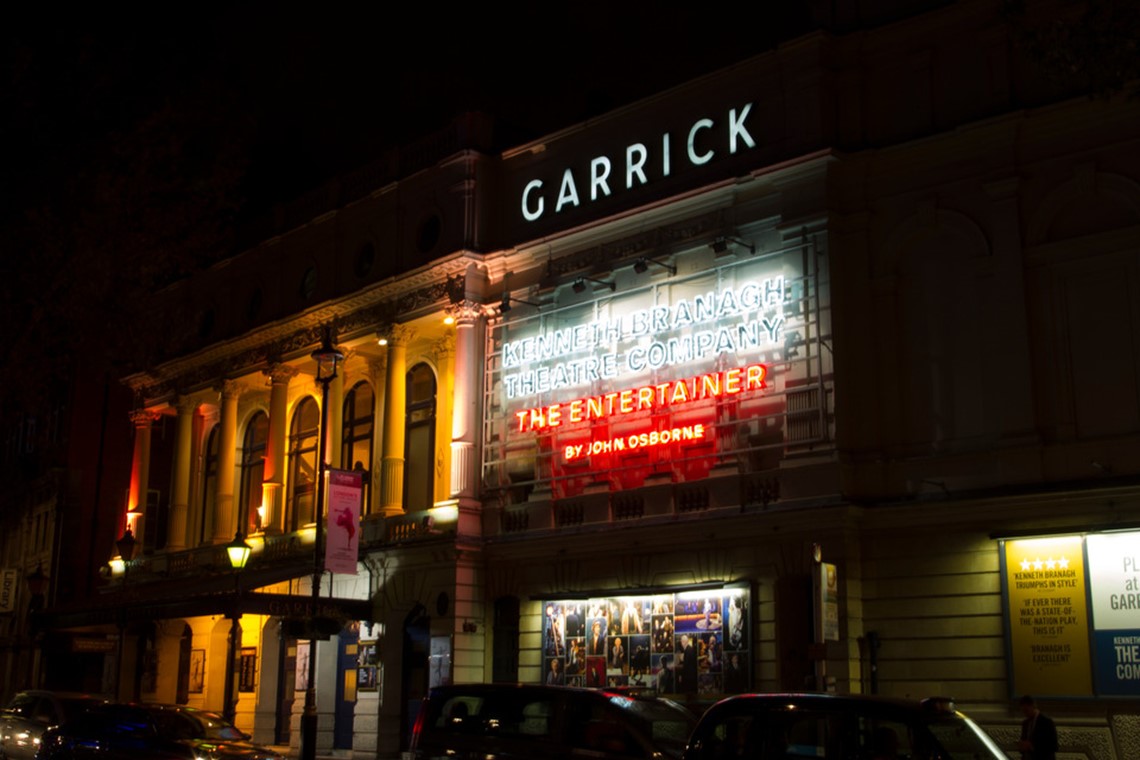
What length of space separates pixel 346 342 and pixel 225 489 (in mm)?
8064

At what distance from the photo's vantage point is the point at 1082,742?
20.6 meters

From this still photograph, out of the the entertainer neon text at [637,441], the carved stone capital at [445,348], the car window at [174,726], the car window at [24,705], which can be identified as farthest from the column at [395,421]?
the car window at [174,726]

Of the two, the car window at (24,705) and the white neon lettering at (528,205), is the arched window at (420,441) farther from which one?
the car window at (24,705)

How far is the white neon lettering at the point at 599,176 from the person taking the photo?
2973cm

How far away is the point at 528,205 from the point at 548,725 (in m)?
18.9

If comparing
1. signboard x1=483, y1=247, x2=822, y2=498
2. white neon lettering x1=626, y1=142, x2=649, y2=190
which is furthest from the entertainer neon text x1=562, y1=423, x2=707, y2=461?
white neon lettering x1=626, y1=142, x2=649, y2=190

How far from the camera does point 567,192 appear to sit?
30609 millimetres

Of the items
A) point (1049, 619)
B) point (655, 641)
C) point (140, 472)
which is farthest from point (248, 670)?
point (1049, 619)

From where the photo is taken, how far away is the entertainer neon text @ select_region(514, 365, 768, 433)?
25.7 m

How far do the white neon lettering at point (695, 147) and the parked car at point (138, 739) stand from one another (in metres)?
15.6

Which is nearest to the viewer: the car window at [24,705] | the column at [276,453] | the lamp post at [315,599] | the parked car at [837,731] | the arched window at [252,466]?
the parked car at [837,731]

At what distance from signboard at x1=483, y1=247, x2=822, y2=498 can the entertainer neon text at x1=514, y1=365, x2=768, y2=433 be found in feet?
0.08

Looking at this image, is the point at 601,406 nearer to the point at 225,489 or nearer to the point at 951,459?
the point at 951,459

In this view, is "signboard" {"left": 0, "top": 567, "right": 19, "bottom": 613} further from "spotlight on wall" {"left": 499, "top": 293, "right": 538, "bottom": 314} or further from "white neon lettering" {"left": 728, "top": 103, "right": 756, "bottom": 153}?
"white neon lettering" {"left": 728, "top": 103, "right": 756, "bottom": 153}
